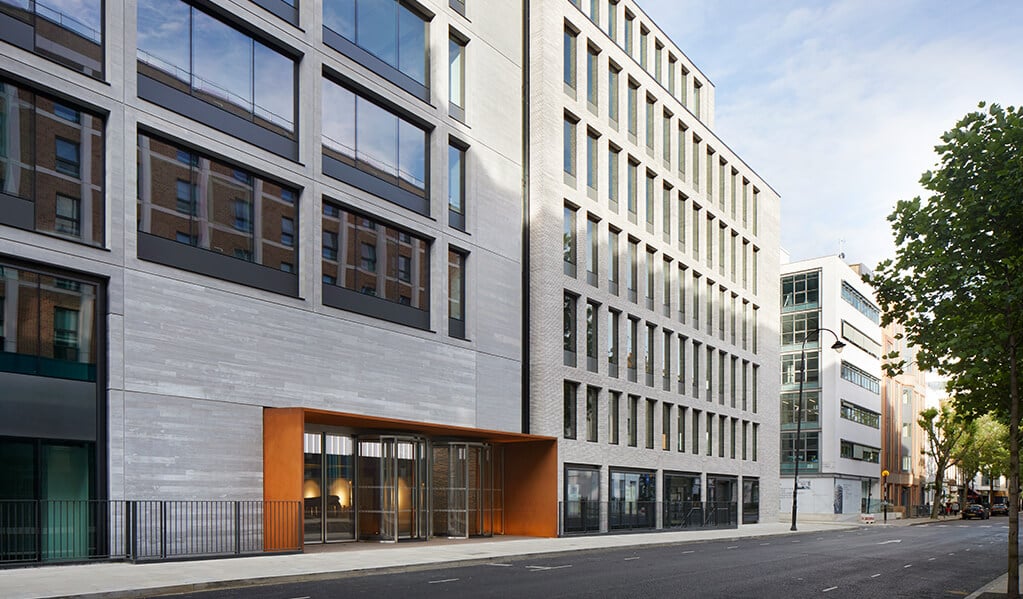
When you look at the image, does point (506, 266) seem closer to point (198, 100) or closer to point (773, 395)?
point (198, 100)

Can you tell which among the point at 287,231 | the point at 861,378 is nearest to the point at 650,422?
the point at 287,231

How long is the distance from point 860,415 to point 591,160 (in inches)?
1974

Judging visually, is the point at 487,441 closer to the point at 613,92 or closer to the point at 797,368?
the point at 613,92

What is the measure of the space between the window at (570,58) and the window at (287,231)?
681 inches

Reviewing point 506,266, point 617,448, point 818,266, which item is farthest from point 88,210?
point 818,266

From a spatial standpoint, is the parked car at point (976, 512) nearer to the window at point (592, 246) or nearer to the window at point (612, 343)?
the window at point (612, 343)

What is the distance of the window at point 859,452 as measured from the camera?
76.3 meters

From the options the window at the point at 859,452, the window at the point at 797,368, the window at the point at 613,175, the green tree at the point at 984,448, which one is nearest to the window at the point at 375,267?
the window at the point at 613,175

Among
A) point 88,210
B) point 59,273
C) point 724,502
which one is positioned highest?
point 88,210

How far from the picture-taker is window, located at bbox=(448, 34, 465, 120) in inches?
1314

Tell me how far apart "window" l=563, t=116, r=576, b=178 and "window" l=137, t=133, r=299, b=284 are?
15598 millimetres

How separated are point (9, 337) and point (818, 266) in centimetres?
6827

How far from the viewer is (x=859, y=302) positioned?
8300cm

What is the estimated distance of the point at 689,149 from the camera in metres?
51.4
